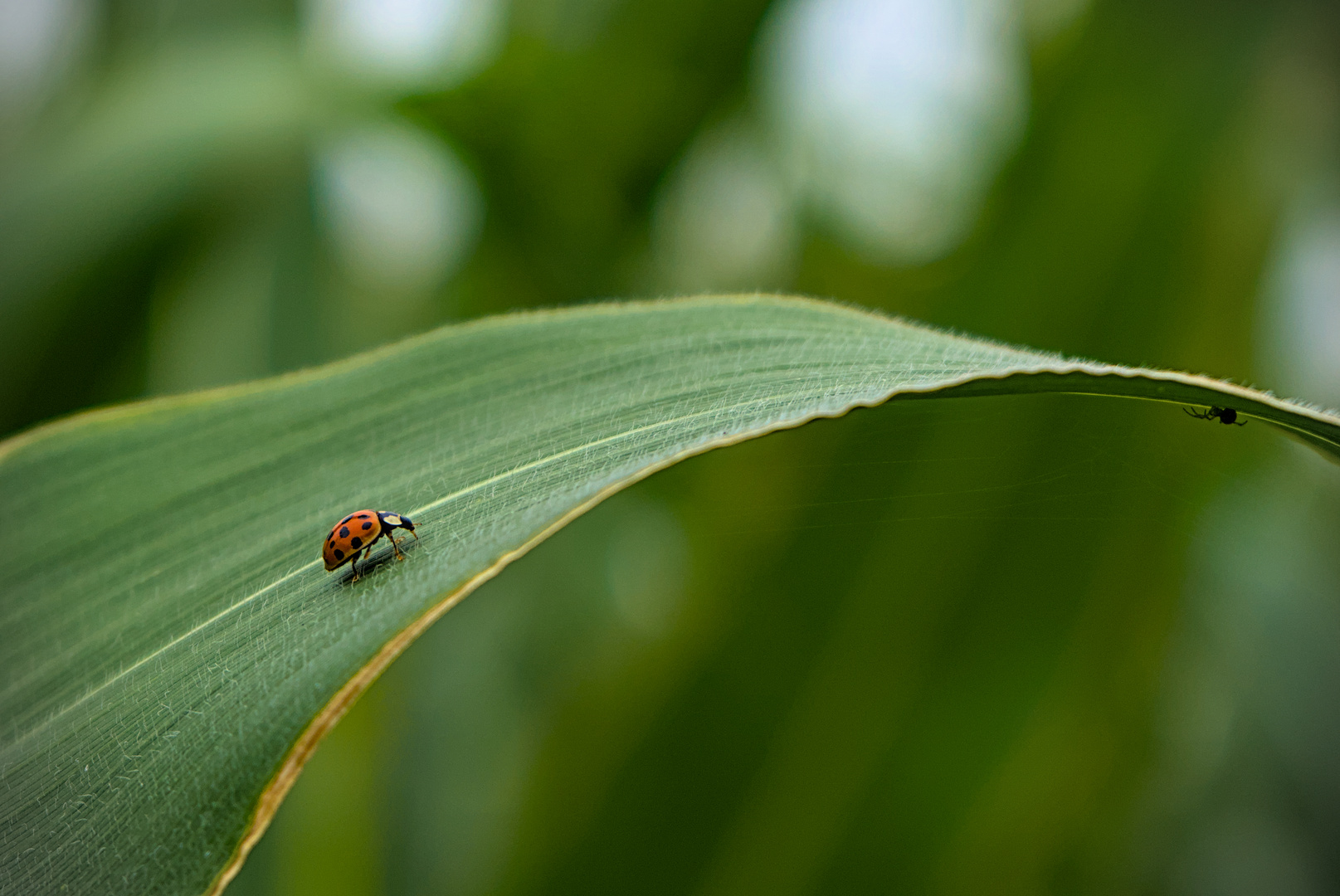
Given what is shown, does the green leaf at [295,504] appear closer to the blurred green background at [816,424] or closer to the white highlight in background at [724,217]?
the blurred green background at [816,424]

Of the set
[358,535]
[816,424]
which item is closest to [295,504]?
[358,535]

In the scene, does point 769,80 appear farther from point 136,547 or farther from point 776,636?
point 136,547

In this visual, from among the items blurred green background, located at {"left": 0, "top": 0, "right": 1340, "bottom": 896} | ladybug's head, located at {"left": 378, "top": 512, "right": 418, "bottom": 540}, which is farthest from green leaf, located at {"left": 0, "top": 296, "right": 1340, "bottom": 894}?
blurred green background, located at {"left": 0, "top": 0, "right": 1340, "bottom": 896}

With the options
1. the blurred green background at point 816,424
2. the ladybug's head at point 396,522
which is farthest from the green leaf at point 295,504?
the blurred green background at point 816,424

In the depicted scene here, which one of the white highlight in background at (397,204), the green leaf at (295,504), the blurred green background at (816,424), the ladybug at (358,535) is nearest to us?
the green leaf at (295,504)

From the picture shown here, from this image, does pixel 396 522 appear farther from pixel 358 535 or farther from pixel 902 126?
pixel 902 126
